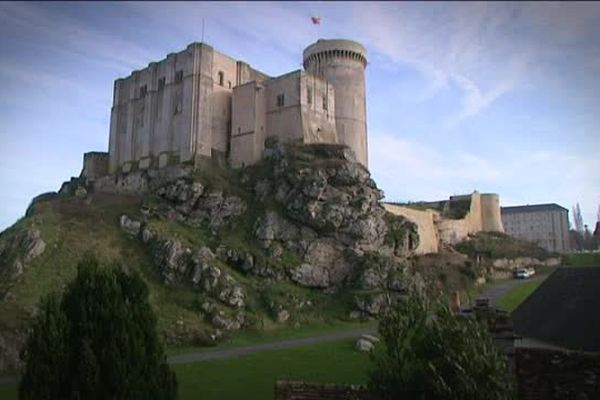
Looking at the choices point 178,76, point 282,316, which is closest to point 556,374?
point 282,316

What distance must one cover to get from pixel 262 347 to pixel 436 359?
25.5 meters

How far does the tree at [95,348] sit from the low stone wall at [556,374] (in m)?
10.1

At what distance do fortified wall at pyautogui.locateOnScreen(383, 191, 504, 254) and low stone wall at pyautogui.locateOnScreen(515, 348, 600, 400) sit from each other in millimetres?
52106

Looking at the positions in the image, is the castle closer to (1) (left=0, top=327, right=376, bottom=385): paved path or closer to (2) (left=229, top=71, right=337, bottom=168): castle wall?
(2) (left=229, top=71, right=337, bottom=168): castle wall

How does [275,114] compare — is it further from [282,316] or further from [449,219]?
[449,219]

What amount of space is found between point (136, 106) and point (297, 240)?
28.1 m

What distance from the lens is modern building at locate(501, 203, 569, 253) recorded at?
11812 centimetres

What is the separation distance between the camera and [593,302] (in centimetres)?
2144

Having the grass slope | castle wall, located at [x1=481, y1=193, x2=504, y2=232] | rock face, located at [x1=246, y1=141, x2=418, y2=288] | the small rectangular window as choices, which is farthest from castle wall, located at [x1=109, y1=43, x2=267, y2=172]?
castle wall, located at [x1=481, y1=193, x2=504, y2=232]

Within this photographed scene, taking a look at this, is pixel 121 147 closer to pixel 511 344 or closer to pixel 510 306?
pixel 510 306

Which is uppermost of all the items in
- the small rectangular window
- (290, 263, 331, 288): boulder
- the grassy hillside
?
the small rectangular window

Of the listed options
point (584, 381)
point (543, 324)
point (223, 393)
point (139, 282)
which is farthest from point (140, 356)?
point (543, 324)

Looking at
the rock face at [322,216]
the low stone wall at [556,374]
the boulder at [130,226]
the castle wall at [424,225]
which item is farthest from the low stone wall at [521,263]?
the low stone wall at [556,374]

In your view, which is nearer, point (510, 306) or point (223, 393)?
point (223, 393)
